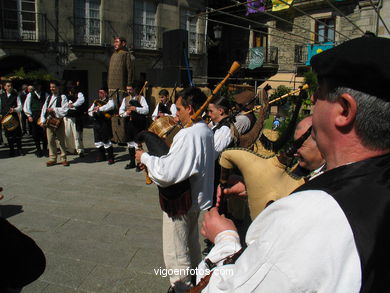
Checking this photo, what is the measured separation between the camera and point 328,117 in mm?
970

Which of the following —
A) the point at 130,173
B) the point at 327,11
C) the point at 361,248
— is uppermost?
the point at 327,11

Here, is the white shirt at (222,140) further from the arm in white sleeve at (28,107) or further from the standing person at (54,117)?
the arm in white sleeve at (28,107)

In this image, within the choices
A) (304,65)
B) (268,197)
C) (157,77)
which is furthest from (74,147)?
(304,65)

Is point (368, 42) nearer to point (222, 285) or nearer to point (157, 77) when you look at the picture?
point (222, 285)

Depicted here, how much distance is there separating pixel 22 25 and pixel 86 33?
306cm

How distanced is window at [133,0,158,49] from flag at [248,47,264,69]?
267 inches

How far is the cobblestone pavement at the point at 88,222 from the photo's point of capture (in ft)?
10.7

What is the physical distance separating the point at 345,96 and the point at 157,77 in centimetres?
1102

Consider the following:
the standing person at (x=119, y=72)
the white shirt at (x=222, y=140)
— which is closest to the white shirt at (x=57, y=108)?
the standing person at (x=119, y=72)

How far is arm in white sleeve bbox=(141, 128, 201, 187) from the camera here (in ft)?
8.63

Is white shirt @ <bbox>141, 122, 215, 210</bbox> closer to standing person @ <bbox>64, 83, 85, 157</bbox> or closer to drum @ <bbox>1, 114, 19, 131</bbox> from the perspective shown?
standing person @ <bbox>64, 83, 85, 157</bbox>

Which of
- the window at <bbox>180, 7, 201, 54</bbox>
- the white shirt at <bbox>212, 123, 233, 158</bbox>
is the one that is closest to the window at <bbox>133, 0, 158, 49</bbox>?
the window at <bbox>180, 7, 201, 54</bbox>

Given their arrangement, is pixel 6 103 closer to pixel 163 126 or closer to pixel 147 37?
pixel 163 126

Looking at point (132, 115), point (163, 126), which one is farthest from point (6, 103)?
point (163, 126)
